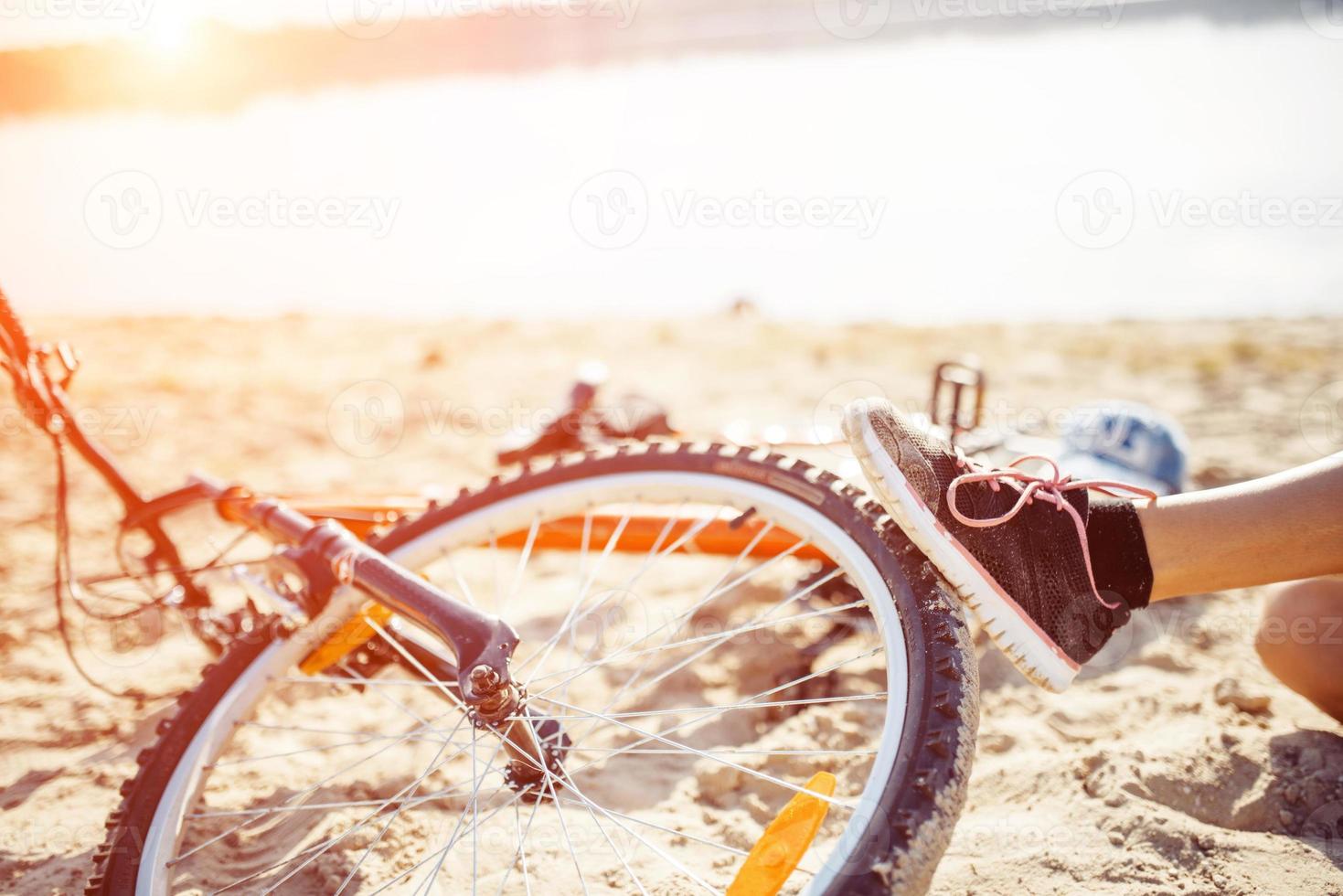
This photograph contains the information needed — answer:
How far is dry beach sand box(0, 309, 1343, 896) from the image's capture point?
171 centimetres

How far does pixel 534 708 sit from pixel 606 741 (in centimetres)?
52

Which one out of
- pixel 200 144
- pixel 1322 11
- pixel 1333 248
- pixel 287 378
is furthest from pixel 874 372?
pixel 1322 11

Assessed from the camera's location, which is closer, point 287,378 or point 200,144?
point 287,378

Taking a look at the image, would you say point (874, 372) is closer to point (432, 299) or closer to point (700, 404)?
point (700, 404)

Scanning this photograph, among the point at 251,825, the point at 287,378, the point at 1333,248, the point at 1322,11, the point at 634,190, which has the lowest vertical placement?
the point at 251,825

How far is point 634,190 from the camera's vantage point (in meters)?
10.2

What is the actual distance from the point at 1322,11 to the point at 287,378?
23.2 metres
